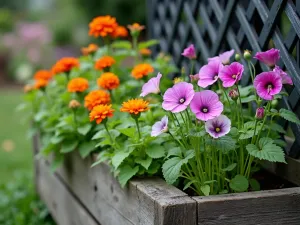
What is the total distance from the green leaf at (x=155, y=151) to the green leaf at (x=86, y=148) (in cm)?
41

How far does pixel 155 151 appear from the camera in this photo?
1670 millimetres

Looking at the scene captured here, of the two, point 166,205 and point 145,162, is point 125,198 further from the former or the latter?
point 166,205

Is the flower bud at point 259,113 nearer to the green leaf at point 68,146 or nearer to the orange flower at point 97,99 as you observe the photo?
the orange flower at point 97,99

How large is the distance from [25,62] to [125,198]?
24.4 feet

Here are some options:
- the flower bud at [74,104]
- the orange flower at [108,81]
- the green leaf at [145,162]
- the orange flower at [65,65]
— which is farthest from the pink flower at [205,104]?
the orange flower at [65,65]

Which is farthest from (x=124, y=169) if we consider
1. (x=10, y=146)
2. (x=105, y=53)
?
(x=10, y=146)

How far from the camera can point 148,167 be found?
1.68 metres

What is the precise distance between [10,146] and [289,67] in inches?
133

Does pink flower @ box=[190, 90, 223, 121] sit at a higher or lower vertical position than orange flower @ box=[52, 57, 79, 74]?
lower

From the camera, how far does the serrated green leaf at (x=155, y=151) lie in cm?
165

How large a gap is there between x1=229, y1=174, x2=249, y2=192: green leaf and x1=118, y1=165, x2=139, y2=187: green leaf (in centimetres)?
28

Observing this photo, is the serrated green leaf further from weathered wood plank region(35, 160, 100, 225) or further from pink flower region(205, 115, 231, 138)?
weathered wood plank region(35, 160, 100, 225)

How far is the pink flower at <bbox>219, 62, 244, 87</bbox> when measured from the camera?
58.9 inches

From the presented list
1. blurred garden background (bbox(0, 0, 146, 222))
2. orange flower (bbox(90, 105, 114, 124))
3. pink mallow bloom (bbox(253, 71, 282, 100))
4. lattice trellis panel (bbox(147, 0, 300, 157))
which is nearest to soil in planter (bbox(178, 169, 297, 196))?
lattice trellis panel (bbox(147, 0, 300, 157))
